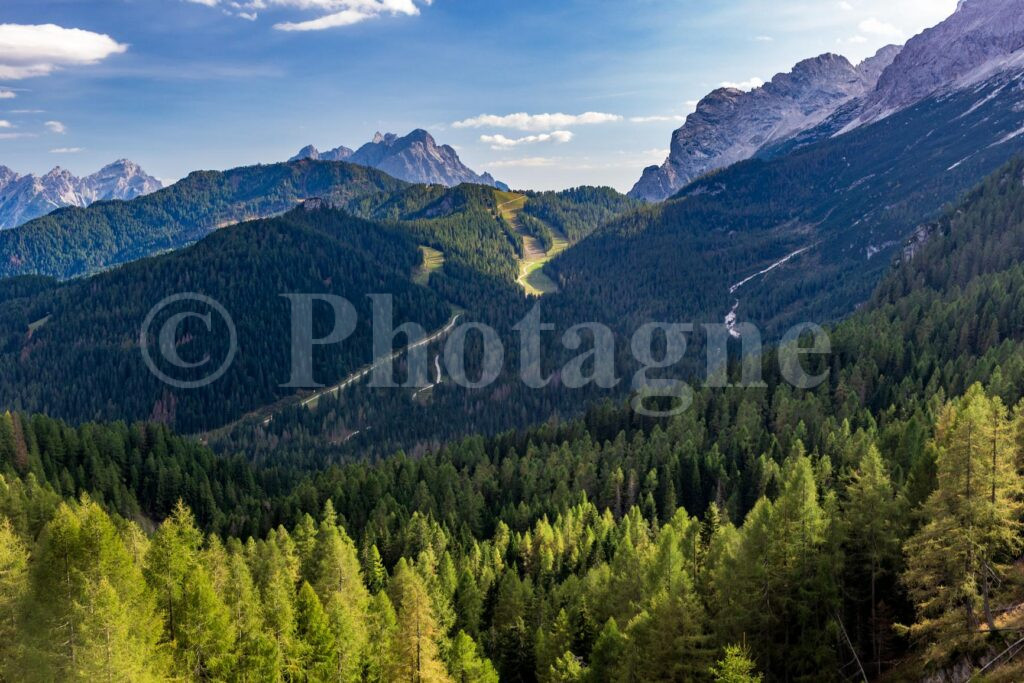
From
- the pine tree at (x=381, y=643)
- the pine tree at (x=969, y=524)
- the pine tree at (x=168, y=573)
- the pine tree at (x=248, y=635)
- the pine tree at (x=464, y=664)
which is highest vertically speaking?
the pine tree at (x=969, y=524)

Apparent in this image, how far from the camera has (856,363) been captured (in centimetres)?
14700

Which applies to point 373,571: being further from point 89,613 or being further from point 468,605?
point 89,613

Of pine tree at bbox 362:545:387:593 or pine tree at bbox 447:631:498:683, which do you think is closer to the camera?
pine tree at bbox 447:631:498:683

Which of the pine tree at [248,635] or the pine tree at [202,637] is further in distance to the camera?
the pine tree at [202,637]

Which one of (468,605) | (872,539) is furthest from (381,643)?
(872,539)

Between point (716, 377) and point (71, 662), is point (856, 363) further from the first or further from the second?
point (71, 662)

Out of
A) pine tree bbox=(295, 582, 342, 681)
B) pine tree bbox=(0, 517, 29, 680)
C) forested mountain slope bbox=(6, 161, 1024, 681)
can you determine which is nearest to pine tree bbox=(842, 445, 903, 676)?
forested mountain slope bbox=(6, 161, 1024, 681)

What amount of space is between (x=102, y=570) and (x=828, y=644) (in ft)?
142

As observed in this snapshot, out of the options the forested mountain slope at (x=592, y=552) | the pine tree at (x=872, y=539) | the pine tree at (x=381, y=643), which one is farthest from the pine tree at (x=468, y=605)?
the pine tree at (x=872, y=539)

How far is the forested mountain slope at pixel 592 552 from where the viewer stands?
39188 millimetres

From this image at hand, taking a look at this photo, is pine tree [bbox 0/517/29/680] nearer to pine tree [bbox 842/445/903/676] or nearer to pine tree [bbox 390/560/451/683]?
pine tree [bbox 390/560/451/683]

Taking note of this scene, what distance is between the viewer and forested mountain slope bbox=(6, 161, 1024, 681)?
129ft

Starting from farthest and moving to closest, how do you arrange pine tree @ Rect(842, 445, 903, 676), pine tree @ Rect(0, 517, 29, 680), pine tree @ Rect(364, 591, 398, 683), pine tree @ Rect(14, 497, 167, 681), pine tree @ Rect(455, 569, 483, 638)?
pine tree @ Rect(455, 569, 483, 638)
pine tree @ Rect(364, 591, 398, 683)
pine tree @ Rect(842, 445, 903, 676)
pine tree @ Rect(0, 517, 29, 680)
pine tree @ Rect(14, 497, 167, 681)

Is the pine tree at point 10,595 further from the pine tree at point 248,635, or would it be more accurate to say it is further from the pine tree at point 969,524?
the pine tree at point 969,524
